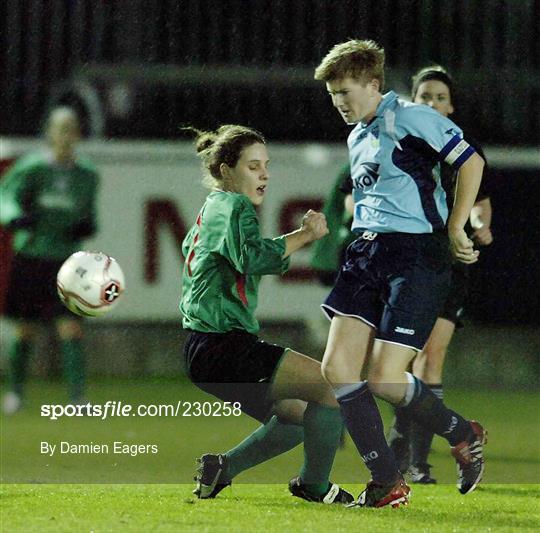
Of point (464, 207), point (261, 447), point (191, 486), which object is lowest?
point (191, 486)

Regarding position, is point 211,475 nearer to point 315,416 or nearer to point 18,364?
point 315,416

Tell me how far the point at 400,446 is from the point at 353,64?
5.35ft

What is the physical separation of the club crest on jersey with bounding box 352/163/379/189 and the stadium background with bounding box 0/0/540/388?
15.9 ft

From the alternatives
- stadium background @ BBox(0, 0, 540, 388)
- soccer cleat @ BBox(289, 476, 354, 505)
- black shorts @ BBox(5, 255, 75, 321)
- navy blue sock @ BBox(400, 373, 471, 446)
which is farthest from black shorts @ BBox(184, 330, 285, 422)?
stadium background @ BBox(0, 0, 540, 388)

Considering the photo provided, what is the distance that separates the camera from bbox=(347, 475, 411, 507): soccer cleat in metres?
4.68

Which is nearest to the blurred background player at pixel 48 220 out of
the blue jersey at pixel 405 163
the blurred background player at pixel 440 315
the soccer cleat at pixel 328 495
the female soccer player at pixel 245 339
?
the blurred background player at pixel 440 315

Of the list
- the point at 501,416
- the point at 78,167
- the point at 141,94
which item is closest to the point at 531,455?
the point at 501,416

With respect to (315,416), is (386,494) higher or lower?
lower

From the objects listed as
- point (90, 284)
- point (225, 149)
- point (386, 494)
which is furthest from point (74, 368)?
point (386, 494)

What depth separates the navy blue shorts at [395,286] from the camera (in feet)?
15.7

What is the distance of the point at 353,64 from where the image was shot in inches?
188

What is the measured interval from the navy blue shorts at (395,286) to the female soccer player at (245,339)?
0.20m

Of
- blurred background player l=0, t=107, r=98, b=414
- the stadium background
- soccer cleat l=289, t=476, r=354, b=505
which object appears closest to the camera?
soccer cleat l=289, t=476, r=354, b=505

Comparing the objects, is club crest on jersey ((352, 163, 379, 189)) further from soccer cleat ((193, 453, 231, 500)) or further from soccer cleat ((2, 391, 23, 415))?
soccer cleat ((2, 391, 23, 415))
